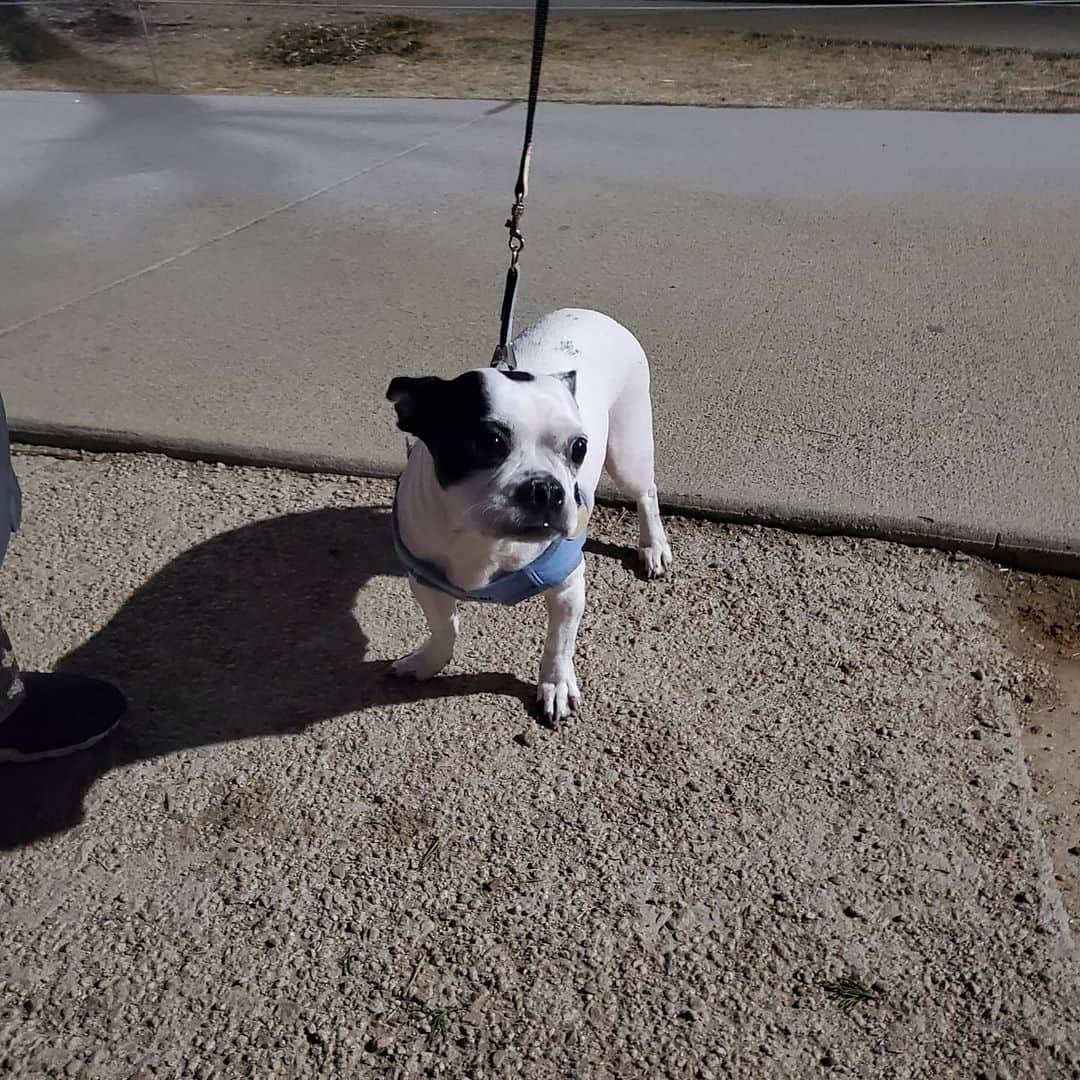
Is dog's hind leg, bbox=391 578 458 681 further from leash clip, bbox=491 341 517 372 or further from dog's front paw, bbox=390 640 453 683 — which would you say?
leash clip, bbox=491 341 517 372

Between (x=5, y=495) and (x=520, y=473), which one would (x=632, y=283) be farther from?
(x=5, y=495)

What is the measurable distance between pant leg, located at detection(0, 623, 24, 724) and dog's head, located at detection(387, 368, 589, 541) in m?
1.20

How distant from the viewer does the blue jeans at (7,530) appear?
2.69 meters

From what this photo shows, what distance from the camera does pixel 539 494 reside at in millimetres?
A: 2529

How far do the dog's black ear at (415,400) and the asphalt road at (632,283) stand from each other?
1.53m

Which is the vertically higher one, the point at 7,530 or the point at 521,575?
the point at 7,530

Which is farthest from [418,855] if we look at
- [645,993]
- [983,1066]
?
[983,1066]

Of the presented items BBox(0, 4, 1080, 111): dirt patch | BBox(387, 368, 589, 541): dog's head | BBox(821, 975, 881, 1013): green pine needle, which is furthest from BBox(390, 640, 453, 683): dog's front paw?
BBox(0, 4, 1080, 111): dirt patch

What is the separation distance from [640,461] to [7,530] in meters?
1.79

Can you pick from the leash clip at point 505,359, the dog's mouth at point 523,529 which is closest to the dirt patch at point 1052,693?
the dog's mouth at point 523,529

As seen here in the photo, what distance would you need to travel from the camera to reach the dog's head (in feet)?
8.38

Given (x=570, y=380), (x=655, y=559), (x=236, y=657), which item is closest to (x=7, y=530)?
(x=236, y=657)

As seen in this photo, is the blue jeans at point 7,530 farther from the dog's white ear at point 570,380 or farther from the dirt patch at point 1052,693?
the dirt patch at point 1052,693

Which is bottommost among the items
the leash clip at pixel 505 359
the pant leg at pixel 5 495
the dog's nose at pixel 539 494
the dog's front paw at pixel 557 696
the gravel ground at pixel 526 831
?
the gravel ground at pixel 526 831
